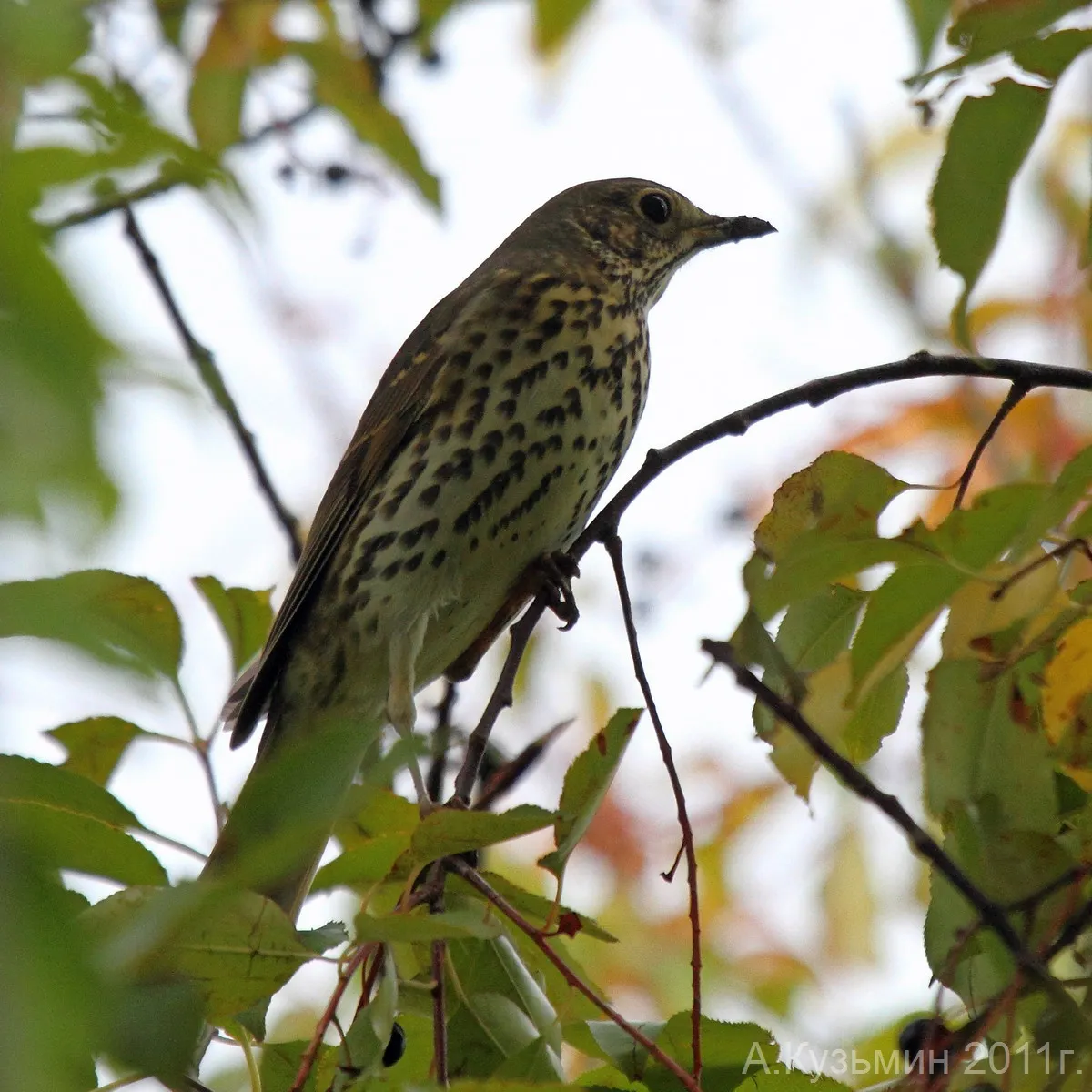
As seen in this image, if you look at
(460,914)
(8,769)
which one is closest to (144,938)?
(8,769)

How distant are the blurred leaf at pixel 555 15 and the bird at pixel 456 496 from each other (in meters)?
0.87

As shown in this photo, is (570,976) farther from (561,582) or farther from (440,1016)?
(561,582)

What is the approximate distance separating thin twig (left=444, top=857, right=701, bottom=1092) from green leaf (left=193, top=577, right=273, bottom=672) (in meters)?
0.82

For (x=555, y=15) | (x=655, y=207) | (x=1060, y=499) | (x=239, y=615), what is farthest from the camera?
(x=655, y=207)

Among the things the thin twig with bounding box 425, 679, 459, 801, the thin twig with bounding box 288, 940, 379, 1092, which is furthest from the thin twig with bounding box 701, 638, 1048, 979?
the thin twig with bounding box 425, 679, 459, 801

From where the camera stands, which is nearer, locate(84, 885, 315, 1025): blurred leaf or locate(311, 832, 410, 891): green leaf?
locate(84, 885, 315, 1025): blurred leaf

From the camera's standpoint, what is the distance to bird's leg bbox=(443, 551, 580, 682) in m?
3.60

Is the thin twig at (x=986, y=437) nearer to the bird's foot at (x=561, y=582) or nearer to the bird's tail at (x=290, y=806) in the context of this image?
the bird's tail at (x=290, y=806)

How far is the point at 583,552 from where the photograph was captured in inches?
109

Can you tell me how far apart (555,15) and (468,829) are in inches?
81.3

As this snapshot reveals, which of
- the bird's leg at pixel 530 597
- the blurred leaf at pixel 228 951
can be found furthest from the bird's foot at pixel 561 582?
the blurred leaf at pixel 228 951

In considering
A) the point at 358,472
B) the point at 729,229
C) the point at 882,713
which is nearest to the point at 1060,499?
the point at 882,713

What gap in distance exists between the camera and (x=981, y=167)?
1.89 m

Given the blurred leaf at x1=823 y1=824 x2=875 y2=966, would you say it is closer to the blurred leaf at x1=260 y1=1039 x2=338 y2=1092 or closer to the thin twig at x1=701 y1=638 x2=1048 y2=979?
the blurred leaf at x1=260 y1=1039 x2=338 y2=1092
